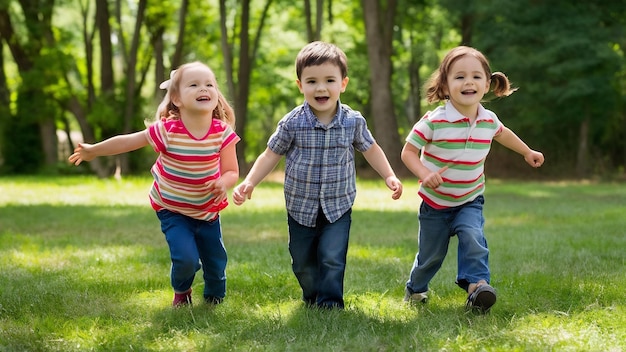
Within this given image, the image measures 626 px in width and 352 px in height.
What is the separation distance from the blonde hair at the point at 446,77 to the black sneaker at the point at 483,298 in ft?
4.47

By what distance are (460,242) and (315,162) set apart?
1.07 m

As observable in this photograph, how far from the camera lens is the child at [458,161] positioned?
5.16 metres

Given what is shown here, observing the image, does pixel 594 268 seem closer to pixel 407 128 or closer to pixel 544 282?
pixel 544 282

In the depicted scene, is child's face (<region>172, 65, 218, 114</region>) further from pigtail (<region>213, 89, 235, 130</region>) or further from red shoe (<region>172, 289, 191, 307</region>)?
red shoe (<region>172, 289, 191, 307</region>)

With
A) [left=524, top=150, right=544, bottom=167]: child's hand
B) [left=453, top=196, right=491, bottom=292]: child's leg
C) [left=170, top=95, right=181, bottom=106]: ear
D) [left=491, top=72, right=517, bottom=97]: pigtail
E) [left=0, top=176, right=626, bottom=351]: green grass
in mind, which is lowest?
[left=0, top=176, right=626, bottom=351]: green grass

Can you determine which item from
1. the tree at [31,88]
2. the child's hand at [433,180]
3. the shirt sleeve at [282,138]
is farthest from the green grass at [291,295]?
the tree at [31,88]

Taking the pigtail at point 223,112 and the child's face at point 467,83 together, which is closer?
the child's face at point 467,83

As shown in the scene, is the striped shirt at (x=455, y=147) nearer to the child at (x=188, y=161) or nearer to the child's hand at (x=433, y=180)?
the child's hand at (x=433, y=180)

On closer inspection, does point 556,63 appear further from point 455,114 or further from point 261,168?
point 261,168

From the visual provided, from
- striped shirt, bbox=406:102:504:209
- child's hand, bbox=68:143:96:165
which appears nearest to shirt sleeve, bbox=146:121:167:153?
child's hand, bbox=68:143:96:165

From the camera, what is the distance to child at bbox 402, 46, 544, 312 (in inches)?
203

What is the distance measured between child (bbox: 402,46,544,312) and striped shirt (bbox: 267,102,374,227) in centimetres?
42

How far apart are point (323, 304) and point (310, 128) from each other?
3.67ft

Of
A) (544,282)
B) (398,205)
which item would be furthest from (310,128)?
(398,205)
